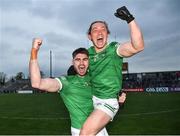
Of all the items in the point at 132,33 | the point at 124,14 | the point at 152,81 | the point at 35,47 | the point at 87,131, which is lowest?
the point at 152,81

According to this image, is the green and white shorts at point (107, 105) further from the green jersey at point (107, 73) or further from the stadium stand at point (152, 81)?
the stadium stand at point (152, 81)

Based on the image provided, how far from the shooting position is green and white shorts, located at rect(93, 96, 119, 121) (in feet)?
18.5

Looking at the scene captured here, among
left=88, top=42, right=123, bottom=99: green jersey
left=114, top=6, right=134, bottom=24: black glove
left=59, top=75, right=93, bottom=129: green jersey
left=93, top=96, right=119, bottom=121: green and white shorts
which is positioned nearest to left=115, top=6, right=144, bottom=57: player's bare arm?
left=114, top=6, right=134, bottom=24: black glove

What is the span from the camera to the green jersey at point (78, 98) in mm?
5918

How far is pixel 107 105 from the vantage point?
565 cm

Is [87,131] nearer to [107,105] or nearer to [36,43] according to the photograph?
[107,105]

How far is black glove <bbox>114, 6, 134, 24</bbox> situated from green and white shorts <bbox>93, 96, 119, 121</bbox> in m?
1.24

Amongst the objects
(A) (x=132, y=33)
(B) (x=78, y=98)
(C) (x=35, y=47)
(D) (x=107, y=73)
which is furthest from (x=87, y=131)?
(A) (x=132, y=33)

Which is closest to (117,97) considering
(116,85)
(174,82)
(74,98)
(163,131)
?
(116,85)

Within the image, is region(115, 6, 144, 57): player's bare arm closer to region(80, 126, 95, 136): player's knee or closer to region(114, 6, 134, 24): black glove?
region(114, 6, 134, 24): black glove

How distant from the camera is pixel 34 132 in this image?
51.1 ft

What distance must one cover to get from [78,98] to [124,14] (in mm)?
1555

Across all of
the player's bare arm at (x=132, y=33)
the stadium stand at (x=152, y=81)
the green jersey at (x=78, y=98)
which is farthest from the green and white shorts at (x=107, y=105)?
the stadium stand at (x=152, y=81)

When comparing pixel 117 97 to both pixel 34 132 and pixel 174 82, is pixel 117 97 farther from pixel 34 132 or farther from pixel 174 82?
pixel 174 82
